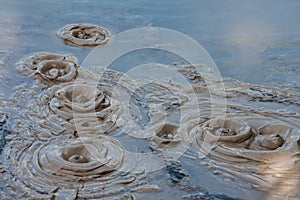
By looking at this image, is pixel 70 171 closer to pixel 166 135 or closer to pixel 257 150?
pixel 166 135

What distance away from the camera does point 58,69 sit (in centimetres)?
280

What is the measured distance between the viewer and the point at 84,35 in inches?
127

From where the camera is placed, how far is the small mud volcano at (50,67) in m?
2.67

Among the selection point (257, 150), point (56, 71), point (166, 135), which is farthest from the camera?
point (56, 71)

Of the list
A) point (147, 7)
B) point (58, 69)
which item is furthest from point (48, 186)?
point (147, 7)

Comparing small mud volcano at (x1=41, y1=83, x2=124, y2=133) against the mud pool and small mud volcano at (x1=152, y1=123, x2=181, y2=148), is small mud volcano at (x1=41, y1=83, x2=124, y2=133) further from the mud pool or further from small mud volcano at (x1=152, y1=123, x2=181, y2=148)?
small mud volcano at (x1=152, y1=123, x2=181, y2=148)

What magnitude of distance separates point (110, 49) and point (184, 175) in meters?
1.33

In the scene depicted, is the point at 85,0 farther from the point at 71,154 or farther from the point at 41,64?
the point at 71,154

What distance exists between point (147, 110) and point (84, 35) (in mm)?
1058

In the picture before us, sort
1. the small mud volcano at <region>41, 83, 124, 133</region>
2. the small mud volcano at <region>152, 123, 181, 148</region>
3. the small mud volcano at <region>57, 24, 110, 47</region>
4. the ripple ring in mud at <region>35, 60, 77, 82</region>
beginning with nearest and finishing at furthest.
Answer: the small mud volcano at <region>152, 123, 181, 148</region> → the small mud volcano at <region>41, 83, 124, 133</region> → the ripple ring in mud at <region>35, 60, 77, 82</region> → the small mud volcano at <region>57, 24, 110, 47</region>

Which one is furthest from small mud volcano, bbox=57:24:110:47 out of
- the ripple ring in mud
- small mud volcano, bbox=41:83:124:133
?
small mud volcano, bbox=41:83:124:133

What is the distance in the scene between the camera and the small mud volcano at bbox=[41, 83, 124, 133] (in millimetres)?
2305

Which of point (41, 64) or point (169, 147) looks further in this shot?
point (41, 64)

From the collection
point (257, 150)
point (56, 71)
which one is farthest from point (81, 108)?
point (257, 150)
